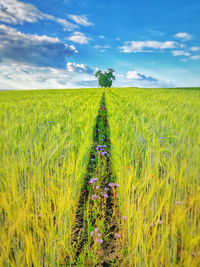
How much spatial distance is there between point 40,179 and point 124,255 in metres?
0.85

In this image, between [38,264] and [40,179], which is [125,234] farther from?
[40,179]

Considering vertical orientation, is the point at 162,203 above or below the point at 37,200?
above

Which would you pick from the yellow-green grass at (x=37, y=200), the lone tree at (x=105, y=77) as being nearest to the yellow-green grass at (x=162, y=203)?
the yellow-green grass at (x=37, y=200)

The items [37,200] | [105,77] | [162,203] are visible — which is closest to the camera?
[162,203]

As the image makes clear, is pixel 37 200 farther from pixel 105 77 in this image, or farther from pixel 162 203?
pixel 105 77

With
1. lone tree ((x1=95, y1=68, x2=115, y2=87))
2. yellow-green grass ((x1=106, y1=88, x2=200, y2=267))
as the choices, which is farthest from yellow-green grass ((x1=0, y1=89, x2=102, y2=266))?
lone tree ((x1=95, y1=68, x2=115, y2=87))

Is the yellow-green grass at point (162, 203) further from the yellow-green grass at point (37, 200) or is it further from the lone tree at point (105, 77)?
the lone tree at point (105, 77)

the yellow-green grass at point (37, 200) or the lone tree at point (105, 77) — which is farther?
the lone tree at point (105, 77)

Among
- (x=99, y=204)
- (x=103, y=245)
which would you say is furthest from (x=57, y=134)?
(x=103, y=245)

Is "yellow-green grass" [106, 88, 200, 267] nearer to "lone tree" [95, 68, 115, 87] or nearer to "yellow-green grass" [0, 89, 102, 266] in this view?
"yellow-green grass" [0, 89, 102, 266]

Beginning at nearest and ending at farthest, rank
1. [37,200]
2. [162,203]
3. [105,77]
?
1. [162,203]
2. [37,200]
3. [105,77]

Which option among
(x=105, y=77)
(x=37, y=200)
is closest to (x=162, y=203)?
(x=37, y=200)

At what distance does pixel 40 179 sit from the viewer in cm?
149

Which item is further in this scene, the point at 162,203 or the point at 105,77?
the point at 105,77
